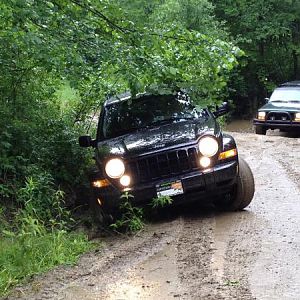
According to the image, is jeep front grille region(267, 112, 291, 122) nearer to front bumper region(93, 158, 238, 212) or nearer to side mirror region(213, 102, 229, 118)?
side mirror region(213, 102, 229, 118)

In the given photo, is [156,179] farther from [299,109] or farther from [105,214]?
[299,109]

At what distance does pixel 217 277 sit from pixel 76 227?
2936 millimetres

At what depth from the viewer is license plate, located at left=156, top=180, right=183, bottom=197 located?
6.25 metres

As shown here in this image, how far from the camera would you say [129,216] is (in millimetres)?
6484

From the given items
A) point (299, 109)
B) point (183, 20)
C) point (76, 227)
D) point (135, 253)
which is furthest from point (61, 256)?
point (183, 20)

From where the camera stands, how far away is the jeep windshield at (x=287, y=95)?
1719cm

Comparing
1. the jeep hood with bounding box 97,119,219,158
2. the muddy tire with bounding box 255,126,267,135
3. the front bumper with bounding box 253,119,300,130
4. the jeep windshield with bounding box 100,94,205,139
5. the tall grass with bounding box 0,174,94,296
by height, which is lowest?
the muddy tire with bounding box 255,126,267,135

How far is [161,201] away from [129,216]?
52cm

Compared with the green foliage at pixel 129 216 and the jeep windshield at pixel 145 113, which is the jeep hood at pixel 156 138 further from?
the green foliage at pixel 129 216

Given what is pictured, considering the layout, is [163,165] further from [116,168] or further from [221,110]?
[221,110]

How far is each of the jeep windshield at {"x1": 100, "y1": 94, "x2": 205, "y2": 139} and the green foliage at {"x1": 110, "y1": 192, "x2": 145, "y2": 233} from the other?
115cm

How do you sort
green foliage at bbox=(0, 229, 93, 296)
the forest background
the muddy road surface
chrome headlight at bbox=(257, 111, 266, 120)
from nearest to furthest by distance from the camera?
the muddy road surface < green foliage at bbox=(0, 229, 93, 296) < the forest background < chrome headlight at bbox=(257, 111, 266, 120)

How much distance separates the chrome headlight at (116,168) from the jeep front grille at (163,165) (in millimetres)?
92

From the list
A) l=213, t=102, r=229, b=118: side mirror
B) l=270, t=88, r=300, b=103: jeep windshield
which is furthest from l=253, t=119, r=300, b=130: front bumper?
l=213, t=102, r=229, b=118: side mirror
